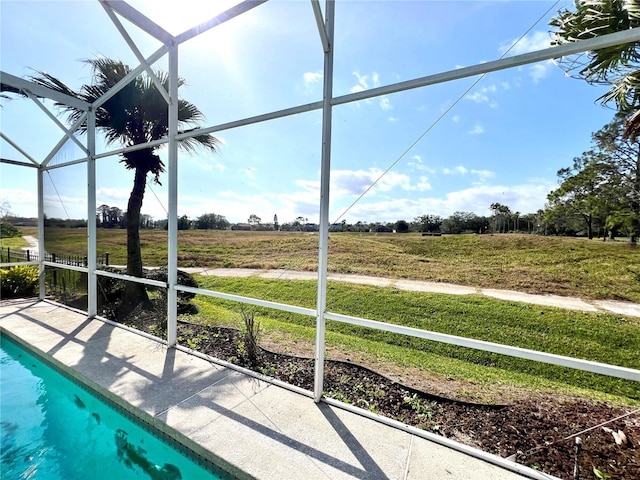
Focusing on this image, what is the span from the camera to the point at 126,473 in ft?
6.67

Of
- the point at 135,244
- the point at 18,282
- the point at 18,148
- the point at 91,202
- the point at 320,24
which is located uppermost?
the point at 320,24

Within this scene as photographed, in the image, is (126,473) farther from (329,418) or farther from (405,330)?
(405,330)

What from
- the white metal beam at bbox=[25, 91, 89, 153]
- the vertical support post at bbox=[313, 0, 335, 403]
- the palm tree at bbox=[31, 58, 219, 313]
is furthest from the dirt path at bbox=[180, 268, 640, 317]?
the vertical support post at bbox=[313, 0, 335, 403]

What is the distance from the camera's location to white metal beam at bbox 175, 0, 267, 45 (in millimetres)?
2545

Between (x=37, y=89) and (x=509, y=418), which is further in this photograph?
(x=37, y=89)

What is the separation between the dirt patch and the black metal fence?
3459 millimetres

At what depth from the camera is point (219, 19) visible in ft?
→ 9.11

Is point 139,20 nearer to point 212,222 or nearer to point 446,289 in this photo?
point 212,222

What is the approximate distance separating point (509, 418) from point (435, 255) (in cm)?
504

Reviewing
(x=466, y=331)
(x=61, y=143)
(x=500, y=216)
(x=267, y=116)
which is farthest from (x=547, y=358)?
(x=61, y=143)

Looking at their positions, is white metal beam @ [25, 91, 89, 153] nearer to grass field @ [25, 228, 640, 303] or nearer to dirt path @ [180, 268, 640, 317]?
grass field @ [25, 228, 640, 303]

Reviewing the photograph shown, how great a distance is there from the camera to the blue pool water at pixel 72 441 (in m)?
2.00

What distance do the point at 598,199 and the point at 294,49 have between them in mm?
5568

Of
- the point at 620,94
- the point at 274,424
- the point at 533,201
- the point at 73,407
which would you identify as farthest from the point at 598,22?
the point at 73,407
